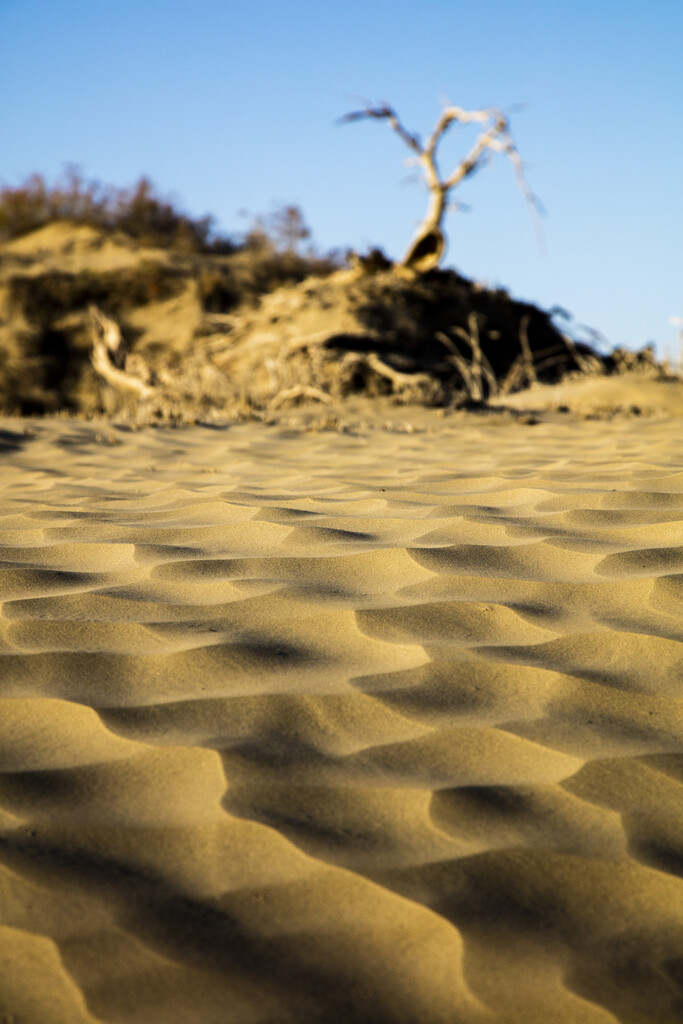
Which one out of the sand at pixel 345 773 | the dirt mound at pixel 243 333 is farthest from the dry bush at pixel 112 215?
the sand at pixel 345 773

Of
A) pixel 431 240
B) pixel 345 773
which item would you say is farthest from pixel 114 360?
pixel 345 773

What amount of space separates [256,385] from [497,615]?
8929mm

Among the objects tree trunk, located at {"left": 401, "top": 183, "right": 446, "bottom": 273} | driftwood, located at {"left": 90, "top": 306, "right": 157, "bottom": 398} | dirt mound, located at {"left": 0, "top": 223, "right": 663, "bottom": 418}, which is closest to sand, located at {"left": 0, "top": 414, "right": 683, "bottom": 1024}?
dirt mound, located at {"left": 0, "top": 223, "right": 663, "bottom": 418}

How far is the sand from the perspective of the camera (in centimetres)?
99

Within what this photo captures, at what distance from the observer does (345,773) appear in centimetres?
135

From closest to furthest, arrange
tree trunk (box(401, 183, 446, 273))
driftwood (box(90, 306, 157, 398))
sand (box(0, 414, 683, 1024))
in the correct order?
sand (box(0, 414, 683, 1024)), driftwood (box(90, 306, 157, 398)), tree trunk (box(401, 183, 446, 273))

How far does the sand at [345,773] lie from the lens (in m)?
0.99

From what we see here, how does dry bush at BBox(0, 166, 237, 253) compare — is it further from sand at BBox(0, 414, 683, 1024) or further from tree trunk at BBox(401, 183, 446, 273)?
sand at BBox(0, 414, 683, 1024)

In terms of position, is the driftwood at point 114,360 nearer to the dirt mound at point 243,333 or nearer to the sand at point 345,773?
the dirt mound at point 243,333

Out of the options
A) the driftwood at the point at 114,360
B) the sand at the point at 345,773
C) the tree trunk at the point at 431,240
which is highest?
the tree trunk at the point at 431,240

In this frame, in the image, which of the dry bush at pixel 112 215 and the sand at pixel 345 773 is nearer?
the sand at pixel 345 773

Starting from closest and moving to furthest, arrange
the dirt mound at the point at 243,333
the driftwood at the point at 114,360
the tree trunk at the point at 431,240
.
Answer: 1. the dirt mound at the point at 243,333
2. the driftwood at the point at 114,360
3. the tree trunk at the point at 431,240

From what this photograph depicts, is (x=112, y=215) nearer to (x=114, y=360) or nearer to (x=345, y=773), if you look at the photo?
(x=114, y=360)

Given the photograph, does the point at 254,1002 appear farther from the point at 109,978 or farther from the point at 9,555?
the point at 9,555
